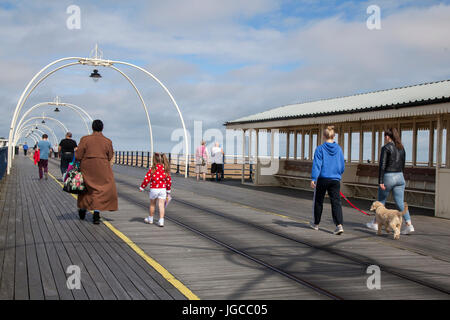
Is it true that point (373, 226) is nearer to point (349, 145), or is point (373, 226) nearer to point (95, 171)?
point (95, 171)

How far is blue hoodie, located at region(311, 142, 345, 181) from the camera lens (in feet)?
28.2

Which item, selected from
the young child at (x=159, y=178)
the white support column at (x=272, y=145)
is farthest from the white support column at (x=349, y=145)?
the young child at (x=159, y=178)

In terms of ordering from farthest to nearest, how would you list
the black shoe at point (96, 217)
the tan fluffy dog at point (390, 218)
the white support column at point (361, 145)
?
the white support column at point (361, 145)
the black shoe at point (96, 217)
the tan fluffy dog at point (390, 218)

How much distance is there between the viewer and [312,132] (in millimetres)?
20500

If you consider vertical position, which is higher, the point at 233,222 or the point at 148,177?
the point at 148,177

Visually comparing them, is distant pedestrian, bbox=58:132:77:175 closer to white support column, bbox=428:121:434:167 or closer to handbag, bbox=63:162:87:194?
handbag, bbox=63:162:87:194

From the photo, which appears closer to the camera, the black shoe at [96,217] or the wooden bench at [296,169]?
the black shoe at [96,217]

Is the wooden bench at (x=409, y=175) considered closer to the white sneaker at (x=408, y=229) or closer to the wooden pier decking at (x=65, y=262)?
the white sneaker at (x=408, y=229)

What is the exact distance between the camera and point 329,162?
28.2 ft

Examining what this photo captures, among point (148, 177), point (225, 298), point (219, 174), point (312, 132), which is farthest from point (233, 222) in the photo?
point (219, 174)

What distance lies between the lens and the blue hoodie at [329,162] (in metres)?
8.59

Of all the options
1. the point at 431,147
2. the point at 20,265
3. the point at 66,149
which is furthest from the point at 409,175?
the point at 20,265
